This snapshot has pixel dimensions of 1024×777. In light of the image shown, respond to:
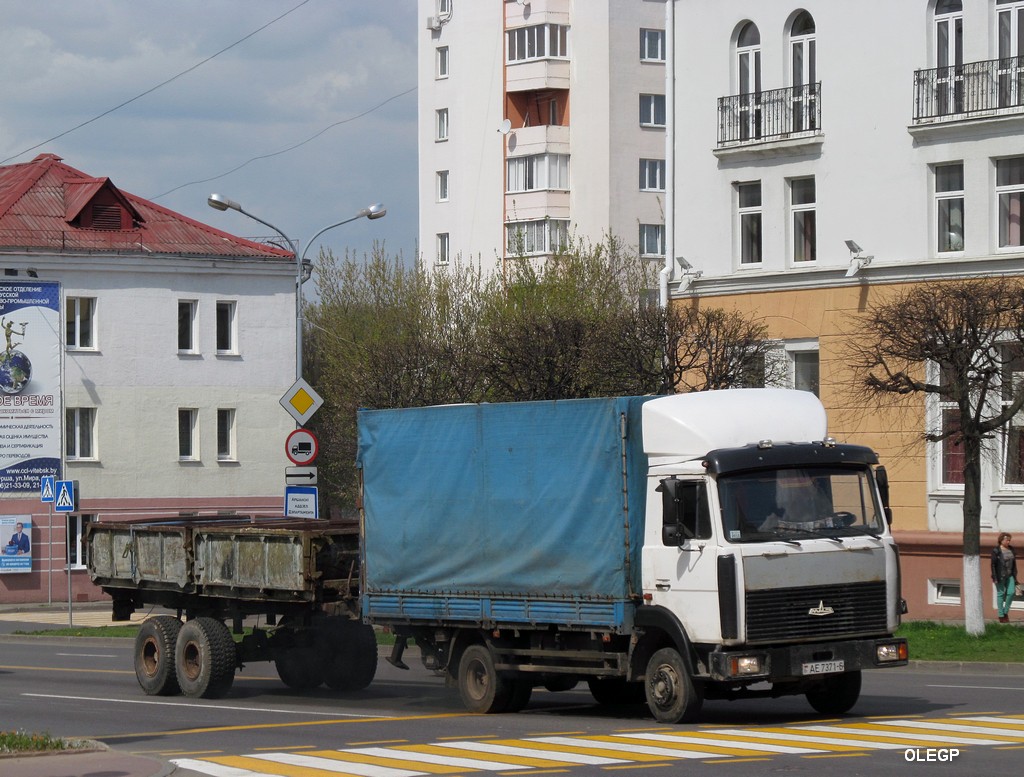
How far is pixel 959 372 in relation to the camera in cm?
2692

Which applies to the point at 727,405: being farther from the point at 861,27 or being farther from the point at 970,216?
the point at 861,27

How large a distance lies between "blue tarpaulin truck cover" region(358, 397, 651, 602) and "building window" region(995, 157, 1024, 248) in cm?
1855

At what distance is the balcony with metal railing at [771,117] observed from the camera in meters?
36.0

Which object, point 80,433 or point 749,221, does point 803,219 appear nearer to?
point 749,221

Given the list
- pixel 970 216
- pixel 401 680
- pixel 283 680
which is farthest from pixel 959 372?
pixel 283 680

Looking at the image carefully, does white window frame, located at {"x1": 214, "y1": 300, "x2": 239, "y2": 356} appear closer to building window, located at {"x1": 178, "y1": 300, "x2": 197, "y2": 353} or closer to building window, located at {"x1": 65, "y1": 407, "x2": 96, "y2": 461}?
building window, located at {"x1": 178, "y1": 300, "x2": 197, "y2": 353}

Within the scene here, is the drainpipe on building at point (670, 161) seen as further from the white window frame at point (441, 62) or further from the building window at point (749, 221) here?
the white window frame at point (441, 62)

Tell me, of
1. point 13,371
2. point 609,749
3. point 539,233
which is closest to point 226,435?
point 13,371

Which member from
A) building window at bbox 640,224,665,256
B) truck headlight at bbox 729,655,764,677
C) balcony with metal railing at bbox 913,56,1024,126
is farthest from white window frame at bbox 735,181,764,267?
building window at bbox 640,224,665,256

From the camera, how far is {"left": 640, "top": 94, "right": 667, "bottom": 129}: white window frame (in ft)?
228

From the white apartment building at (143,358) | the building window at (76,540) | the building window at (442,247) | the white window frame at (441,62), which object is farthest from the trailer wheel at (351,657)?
the white window frame at (441,62)

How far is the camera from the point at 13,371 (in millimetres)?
48375

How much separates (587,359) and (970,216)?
26.2 feet

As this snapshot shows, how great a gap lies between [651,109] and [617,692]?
54237mm
